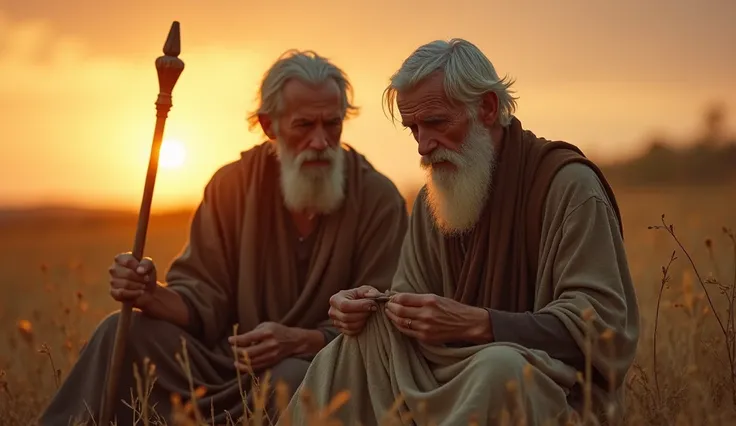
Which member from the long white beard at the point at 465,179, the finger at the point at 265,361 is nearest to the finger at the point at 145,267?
the finger at the point at 265,361

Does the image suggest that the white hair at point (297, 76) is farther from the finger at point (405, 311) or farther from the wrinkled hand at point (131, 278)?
the finger at point (405, 311)

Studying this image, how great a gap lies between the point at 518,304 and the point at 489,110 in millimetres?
947

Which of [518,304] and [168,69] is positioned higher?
[168,69]

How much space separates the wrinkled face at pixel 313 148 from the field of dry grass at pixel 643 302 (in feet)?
4.72

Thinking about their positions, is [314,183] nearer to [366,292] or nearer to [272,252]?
[272,252]

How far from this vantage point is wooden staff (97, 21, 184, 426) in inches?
267

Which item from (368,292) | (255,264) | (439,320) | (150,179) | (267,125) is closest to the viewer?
(439,320)

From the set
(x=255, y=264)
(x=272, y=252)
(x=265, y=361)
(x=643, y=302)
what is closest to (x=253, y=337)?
(x=265, y=361)

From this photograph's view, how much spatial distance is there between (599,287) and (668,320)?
12.9 ft

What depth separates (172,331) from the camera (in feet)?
23.4

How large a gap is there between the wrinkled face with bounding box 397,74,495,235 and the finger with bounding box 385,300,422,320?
27.0 inches

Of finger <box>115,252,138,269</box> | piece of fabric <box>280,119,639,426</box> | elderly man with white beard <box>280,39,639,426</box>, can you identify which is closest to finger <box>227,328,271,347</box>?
finger <box>115,252,138,269</box>

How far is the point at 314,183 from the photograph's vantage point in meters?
7.43

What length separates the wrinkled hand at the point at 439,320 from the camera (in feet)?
17.6
